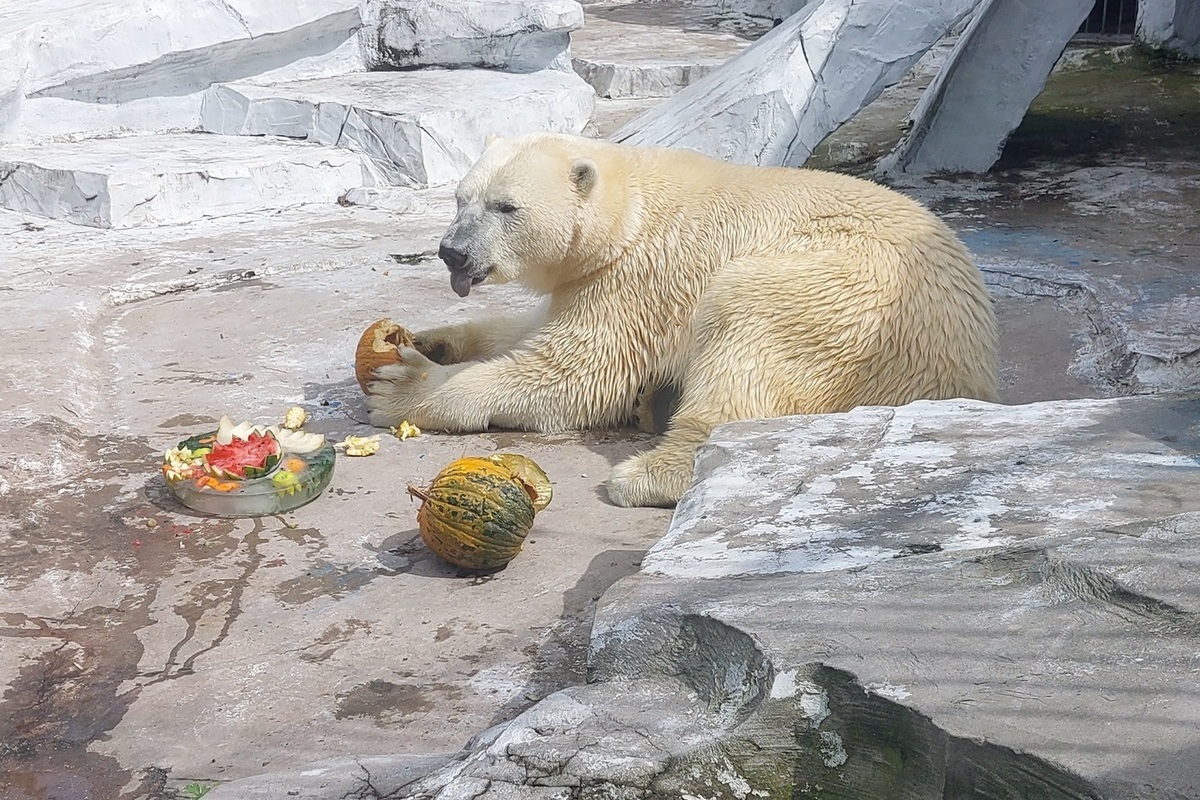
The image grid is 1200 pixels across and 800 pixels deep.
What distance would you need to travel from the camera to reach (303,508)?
11.9ft

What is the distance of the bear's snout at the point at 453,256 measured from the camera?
3.97 m

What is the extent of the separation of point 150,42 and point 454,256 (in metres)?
4.84

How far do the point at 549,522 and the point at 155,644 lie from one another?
3.66 feet

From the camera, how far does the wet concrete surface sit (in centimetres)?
257

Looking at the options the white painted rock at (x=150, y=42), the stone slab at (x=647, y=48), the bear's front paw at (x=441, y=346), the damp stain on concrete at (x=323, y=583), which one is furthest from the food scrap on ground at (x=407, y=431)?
the stone slab at (x=647, y=48)

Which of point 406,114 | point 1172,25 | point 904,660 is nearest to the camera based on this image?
point 904,660

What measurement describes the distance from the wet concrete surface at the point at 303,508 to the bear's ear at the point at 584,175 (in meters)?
0.84

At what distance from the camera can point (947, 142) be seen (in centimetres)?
723

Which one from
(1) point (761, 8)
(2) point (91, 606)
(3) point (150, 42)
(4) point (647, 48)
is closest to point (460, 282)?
(2) point (91, 606)

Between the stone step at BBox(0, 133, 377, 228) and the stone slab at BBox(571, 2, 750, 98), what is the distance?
345 centimetres

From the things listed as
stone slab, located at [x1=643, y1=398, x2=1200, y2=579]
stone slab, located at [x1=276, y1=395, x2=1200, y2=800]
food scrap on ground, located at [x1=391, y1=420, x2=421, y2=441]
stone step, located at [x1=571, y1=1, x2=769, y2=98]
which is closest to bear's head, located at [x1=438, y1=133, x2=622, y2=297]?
food scrap on ground, located at [x1=391, y1=420, x2=421, y2=441]

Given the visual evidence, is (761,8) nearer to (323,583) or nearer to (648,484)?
(648,484)

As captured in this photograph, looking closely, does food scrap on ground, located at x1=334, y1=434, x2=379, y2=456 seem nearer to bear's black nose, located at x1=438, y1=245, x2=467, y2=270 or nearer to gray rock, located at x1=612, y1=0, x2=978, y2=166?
bear's black nose, located at x1=438, y1=245, x2=467, y2=270

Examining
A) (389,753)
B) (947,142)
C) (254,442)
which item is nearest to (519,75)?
(947,142)
